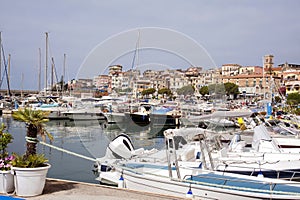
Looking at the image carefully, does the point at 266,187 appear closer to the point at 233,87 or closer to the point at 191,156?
the point at 191,156

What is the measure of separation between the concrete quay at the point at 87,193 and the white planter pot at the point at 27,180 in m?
0.14

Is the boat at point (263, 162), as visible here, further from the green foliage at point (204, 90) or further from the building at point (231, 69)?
the building at point (231, 69)

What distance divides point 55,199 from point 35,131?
1.46m

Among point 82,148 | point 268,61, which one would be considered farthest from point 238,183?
point 268,61

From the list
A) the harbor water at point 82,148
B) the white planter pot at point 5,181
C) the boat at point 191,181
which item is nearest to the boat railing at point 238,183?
the boat at point 191,181

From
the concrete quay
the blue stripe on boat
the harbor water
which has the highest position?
the concrete quay

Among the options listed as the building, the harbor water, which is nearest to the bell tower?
the building

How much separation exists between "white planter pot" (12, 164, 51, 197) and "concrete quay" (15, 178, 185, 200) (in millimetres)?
142

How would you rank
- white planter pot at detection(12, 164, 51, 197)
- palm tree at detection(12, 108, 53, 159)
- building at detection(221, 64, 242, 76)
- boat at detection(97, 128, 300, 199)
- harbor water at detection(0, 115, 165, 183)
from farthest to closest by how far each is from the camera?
1. building at detection(221, 64, 242, 76)
2. harbor water at detection(0, 115, 165, 183)
3. boat at detection(97, 128, 300, 199)
4. palm tree at detection(12, 108, 53, 159)
5. white planter pot at detection(12, 164, 51, 197)

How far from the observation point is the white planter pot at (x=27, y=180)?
6199mm

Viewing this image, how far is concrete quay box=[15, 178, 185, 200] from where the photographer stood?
6252 mm

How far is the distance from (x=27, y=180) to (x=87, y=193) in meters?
1.08

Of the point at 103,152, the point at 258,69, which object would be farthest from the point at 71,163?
the point at 258,69

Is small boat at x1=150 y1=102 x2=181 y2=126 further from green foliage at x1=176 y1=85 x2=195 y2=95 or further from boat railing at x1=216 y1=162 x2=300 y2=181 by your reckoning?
boat railing at x1=216 y1=162 x2=300 y2=181
